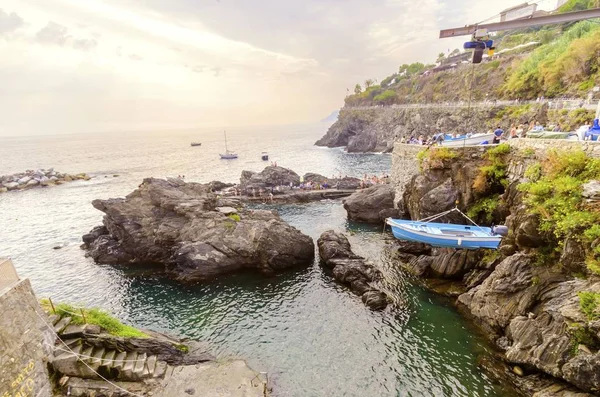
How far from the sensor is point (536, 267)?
662 inches

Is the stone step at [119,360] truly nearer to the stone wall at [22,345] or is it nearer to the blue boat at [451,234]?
the stone wall at [22,345]

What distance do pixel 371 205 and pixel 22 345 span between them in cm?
3493

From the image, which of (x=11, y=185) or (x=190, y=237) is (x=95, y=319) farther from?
(x=11, y=185)

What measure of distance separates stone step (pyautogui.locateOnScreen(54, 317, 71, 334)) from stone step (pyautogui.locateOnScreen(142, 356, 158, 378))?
14.1 ft

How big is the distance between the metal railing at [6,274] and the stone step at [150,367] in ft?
22.7

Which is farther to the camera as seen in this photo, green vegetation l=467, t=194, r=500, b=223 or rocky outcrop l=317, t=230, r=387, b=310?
green vegetation l=467, t=194, r=500, b=223

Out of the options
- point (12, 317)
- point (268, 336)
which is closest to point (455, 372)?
point (268, 336)

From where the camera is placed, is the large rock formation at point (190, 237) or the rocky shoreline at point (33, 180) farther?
the rocky shoreline at point (33, 180)

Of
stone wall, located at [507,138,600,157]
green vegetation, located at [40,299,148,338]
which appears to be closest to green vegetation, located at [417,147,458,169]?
stone wall, located at [507,138,600,157]

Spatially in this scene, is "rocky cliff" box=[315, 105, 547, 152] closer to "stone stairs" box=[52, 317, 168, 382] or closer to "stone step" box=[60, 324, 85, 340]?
"stone stairs" box=[52, 317, 168, 382]

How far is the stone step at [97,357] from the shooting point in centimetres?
1335

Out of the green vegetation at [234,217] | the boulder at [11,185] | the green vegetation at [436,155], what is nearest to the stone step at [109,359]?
the green vegetation at [234,217]

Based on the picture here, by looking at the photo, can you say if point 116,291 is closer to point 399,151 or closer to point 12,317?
point 12,317

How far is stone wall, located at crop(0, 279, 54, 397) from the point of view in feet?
34.6
